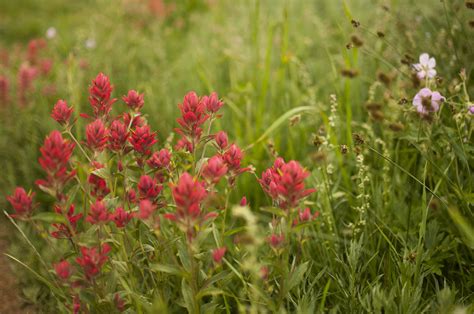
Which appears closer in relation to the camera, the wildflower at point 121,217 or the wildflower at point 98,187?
the wildflower at point 121,217

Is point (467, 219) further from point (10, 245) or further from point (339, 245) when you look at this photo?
point (10, 245)

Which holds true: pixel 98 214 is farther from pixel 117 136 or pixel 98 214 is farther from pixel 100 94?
pixel 100 94

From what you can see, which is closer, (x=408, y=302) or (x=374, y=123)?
(x=408, y=302)

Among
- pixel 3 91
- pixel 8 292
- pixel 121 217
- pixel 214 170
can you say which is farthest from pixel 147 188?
pixel 3 91

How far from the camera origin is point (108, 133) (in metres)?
1.46

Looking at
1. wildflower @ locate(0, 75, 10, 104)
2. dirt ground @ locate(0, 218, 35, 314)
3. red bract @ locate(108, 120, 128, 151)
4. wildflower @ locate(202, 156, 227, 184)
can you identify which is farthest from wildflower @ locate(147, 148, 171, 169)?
wildflower @ locate(0, 75, 10, 104)

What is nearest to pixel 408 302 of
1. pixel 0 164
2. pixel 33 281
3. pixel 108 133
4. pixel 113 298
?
pixel 113 298

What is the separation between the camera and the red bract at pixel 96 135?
1.39 meters

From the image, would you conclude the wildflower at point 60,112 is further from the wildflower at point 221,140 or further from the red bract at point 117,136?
the wildflower at point 221,140

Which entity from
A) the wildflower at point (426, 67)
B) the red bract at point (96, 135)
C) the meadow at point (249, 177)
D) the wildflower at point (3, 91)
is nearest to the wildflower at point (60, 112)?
the meadow at point (249, 177)

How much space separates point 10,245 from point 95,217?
4.12 ft

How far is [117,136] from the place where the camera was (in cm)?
145

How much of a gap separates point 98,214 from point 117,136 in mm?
247

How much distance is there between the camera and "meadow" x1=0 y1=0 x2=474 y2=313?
4.57 feet
